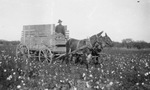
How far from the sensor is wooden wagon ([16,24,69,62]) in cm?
Answer: 1072

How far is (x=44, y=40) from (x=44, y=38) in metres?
0.13

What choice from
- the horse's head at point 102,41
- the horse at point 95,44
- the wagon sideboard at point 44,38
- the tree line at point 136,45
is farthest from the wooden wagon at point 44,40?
the tree line at point 136,45

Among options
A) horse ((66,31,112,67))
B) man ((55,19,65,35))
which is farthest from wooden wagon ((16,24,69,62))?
horse ((66,31,112,67))

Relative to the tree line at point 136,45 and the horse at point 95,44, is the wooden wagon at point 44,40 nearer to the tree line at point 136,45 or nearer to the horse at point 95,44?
the horse at point 95,44

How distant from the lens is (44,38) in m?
10.9

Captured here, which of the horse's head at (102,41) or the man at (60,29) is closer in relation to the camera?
the horse's head at (102,41)

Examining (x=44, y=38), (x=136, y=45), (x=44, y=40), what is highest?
(x=136, y=45)

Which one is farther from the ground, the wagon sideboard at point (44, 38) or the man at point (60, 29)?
the man at point (60, 29)

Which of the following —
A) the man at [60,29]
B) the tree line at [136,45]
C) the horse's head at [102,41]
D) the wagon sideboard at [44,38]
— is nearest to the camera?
the horse's head at [102,41]

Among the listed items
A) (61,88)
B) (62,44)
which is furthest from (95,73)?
(62,44)

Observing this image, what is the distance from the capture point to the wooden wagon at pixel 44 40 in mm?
10719

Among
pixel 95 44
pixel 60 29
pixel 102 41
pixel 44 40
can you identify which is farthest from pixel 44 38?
pixel 102 41

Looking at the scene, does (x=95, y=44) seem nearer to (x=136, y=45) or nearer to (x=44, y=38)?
(x=44, y=38)

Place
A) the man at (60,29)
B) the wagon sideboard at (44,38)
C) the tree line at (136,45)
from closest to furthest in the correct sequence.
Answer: the wagon sideboard at (44,38), the man at (60,29), the tree line at (136,45)
